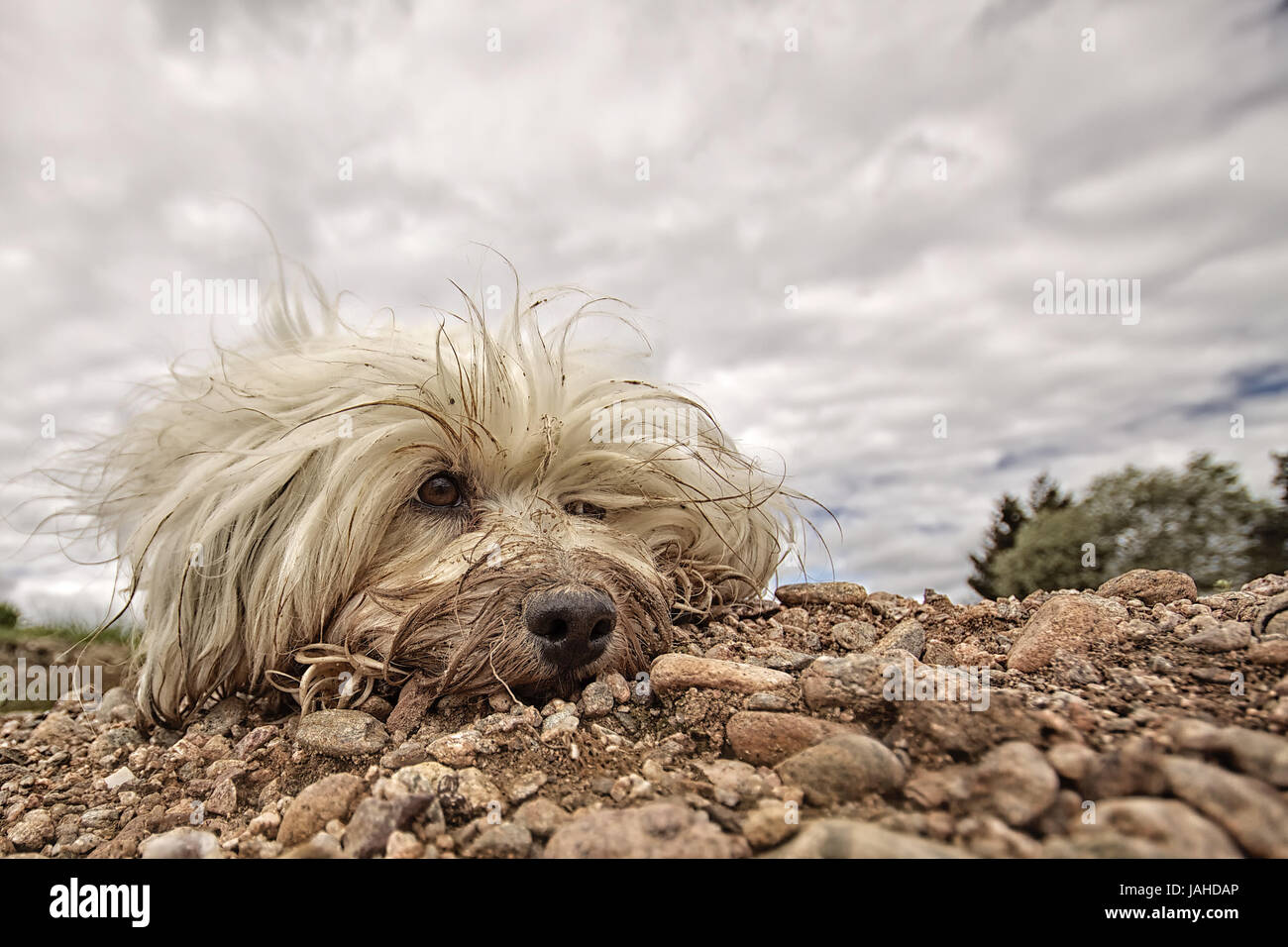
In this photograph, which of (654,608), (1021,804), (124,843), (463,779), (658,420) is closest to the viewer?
(1021,804)

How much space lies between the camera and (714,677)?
313cm

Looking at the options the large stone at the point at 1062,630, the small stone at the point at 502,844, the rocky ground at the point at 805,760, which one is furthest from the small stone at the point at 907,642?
the small stone at the point at 502,844

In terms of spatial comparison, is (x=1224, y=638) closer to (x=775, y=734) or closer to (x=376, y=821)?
(x=775, y=734)

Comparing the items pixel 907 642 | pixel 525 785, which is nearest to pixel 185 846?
pixel 525 785

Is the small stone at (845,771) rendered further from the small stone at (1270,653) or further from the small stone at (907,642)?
the small stone at (1270,653)

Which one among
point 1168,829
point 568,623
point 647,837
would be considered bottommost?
point 647,837

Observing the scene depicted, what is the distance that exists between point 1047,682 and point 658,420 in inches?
104

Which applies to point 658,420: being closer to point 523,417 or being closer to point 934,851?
point 523,417

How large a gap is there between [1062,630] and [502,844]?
2359 millimetres

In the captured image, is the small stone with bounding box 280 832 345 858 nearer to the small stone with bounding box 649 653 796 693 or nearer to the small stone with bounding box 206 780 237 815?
the small stone with bounding box 206 780 237 815

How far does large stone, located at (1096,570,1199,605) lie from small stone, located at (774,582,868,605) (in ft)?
3.83

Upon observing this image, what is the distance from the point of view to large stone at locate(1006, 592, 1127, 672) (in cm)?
321
